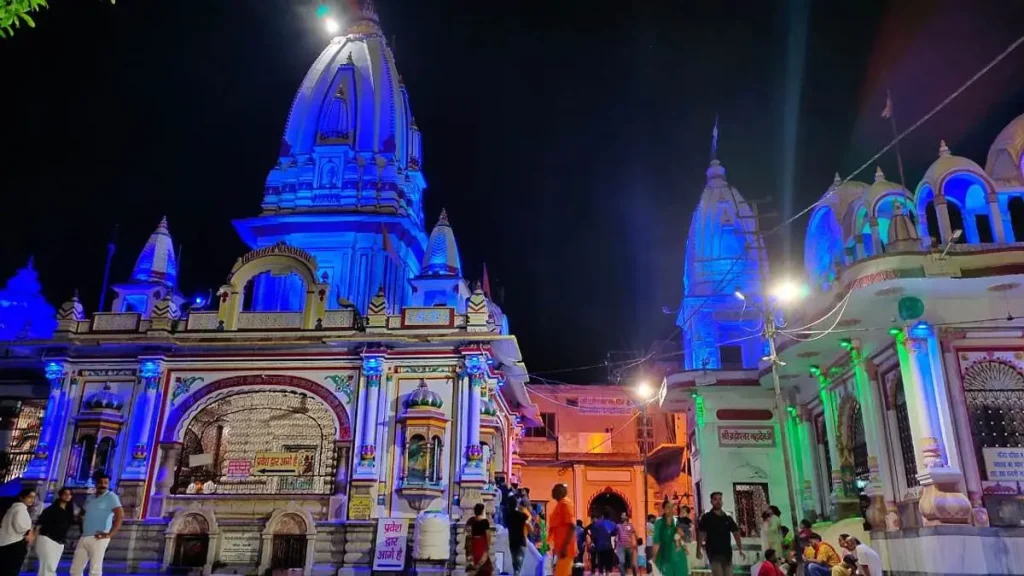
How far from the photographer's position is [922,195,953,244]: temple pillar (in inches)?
714

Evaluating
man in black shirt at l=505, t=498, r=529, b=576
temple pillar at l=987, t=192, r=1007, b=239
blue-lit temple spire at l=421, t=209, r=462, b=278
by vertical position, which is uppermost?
blue-lit temple spire at l=421, t=209, r=462, b=278

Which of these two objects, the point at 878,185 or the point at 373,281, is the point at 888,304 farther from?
the point at 373,281

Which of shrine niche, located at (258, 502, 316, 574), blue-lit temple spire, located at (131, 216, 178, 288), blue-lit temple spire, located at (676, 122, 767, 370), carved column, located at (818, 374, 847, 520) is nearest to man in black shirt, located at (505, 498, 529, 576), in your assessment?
shrine niche, located at (258, 502, 316, 574)

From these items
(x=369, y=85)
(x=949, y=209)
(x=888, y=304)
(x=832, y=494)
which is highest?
(x=369, y=85)

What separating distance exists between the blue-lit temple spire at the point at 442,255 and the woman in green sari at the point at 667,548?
57.5 ft

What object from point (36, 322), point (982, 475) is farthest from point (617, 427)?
point (36, 322)

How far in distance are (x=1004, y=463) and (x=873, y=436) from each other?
9.65 feet

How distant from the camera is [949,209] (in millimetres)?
19281

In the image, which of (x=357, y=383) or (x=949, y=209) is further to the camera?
(x=357, y=383)

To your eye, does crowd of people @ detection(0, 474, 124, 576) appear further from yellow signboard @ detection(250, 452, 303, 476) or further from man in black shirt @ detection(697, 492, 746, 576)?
yellow signboard @ detection(250, 452, 303, 476)

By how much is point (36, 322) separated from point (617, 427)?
27333mm

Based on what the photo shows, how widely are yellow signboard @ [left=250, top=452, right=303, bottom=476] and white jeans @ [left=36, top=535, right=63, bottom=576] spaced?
10.7 m

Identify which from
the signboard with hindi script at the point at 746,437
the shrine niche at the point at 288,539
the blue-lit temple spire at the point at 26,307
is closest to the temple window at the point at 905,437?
the signboard with hindi script at the point at 746,437

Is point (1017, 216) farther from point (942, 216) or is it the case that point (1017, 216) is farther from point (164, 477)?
point (164, 477)
